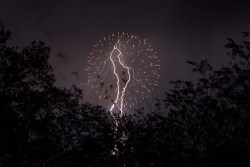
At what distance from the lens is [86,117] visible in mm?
42969

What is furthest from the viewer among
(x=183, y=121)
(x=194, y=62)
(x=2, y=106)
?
(x=183, y=121)

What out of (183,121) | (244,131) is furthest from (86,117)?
(244,131)

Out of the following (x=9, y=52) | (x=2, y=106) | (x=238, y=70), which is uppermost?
(x=238, y=70)

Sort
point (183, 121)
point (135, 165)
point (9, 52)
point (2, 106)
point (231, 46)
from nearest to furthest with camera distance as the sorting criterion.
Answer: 1. point (135, 165)
2. point (2, 106)
3. point (9, 52)
4. point (231, 46)
5. point (183, 121)

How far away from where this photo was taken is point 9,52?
26.0 m

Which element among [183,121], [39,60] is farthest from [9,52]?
[183,121]

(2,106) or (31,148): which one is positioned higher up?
(2,106)

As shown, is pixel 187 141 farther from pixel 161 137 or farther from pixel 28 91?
pixel 28 91

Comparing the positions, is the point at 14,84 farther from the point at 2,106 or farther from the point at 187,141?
the point at 187,141

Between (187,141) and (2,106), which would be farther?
(187,141)

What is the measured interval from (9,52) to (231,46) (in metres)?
18.7

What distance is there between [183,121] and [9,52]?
25.6 meters

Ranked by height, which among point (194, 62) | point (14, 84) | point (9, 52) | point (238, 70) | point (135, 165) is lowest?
point (135, 165)

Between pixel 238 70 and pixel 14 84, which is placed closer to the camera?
pixel 14 84
